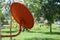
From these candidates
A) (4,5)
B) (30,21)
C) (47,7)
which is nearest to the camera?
(30,21)

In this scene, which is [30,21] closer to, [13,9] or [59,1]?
[13,9]

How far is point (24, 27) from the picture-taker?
1.34m

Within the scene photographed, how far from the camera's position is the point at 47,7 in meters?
11.9

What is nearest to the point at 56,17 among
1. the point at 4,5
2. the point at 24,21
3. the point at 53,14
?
the point at 53,14

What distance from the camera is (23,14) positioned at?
1.31 metres

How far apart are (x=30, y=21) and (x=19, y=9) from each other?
0.10 meters

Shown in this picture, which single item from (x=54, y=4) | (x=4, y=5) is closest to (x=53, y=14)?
(x=54, y=4)

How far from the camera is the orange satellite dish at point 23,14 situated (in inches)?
51.4

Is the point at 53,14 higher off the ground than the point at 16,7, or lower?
lower

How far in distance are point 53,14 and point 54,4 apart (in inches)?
23.6

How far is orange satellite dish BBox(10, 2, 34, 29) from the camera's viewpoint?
1306 mm

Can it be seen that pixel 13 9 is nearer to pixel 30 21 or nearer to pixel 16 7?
pixel 16 7

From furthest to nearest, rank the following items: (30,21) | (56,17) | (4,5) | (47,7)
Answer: (56,17) < (47,7) < (4,5) < (30,21)

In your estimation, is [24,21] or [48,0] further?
[48,0]
